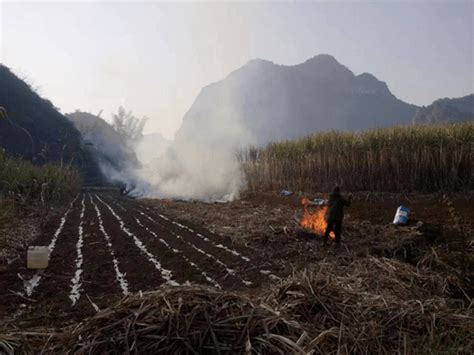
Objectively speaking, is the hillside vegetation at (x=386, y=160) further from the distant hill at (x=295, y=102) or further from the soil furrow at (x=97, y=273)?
the distant hill at (x=295, y=102)

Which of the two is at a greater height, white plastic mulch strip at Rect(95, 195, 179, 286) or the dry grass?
the dry grass

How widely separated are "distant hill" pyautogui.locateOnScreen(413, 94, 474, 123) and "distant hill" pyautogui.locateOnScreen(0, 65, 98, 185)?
44178 millimetres

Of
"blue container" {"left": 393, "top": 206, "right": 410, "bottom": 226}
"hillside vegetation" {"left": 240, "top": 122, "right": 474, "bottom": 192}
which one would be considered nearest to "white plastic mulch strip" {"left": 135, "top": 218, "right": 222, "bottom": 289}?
"blue container" {"left": 393, "top": 206, "right": 410, "bottom": 226}

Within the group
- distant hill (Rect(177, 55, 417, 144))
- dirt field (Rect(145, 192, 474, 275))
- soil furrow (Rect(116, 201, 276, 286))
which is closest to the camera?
soil furrow (Rect(116, 201, 276, 286))

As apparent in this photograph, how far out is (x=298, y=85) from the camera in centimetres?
11562

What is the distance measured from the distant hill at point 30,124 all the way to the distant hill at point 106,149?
21.2ft

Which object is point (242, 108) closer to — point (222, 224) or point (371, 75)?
point (371, 75)

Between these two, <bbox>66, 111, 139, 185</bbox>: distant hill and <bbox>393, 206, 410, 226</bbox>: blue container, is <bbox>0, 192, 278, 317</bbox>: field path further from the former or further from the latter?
<bbox>66, 111, 139, 185</bbox>: distant hill

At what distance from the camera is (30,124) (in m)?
42.1

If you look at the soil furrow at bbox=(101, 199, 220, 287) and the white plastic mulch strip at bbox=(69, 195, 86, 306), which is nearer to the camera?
the white plastic mulch strip at bbox=(69, 195, 86, 306)

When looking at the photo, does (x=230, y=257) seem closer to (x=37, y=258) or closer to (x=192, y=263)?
(x=192, y=263)

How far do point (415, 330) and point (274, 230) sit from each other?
711 cm

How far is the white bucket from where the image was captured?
7.28 metres

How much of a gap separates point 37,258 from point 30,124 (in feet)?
130
